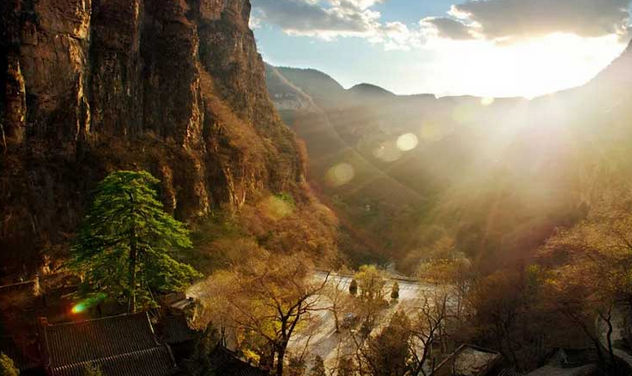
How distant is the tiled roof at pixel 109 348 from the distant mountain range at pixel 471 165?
3557cm

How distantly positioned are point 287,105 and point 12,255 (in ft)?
486

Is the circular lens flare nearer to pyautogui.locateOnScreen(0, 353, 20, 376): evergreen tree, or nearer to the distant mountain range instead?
the distant mountain range

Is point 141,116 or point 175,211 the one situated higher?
point 141,116

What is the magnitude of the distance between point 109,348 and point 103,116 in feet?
96.7

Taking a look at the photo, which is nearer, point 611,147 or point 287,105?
point 611,147

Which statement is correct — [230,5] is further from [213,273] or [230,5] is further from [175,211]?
[213,273]

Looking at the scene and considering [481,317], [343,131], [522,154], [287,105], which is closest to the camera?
[481,317]

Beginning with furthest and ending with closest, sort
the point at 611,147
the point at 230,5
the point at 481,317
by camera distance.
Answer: the point at 230,5
the point at 611,147
the point at 481,317

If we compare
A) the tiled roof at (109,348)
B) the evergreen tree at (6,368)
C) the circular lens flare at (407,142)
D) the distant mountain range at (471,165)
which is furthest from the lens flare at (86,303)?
Result: the circular lens flare at (407,142)

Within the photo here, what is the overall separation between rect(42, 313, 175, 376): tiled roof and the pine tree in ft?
10.9

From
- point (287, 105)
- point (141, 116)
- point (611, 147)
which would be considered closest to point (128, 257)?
point (141, 116)

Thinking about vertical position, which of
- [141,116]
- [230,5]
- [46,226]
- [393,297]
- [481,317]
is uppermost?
[230,5]

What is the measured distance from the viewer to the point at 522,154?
10069cm

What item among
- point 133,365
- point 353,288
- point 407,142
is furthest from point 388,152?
point 133,365
